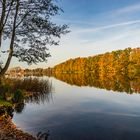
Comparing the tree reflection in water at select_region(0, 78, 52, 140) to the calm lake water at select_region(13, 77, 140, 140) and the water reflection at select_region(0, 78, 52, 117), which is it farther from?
the calm lake water at select_region(13, 77, 140, 140)

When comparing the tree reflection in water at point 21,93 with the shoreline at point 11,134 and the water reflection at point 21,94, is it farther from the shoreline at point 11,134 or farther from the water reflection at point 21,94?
the shoreline at point 11,134

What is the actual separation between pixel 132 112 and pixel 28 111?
10.8m

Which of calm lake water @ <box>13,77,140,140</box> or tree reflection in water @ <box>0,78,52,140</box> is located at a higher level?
tree reflection in water @ <box>0,78,52,140</box>

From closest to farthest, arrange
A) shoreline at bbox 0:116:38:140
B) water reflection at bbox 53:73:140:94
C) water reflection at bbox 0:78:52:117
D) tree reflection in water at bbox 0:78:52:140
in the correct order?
shoreline at bbox 0:116:38:140, water reflection at bbox 0:78:52:117, tree reflection in water at bbox 0:78:52:140, water reflection at bbox 53:73:140:94

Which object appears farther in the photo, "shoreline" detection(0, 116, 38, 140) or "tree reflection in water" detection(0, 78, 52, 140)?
"tree reflection in water" detection(0, 78, 52, 140)

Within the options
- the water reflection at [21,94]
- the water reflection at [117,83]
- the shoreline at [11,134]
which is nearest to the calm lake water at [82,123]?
the water reflection at [21,94]

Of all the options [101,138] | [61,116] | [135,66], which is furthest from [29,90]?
[135,66]

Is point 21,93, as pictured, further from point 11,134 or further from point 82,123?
point 11,134

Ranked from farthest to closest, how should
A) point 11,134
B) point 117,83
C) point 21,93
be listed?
point 117,83, point 21,93, point 11,134

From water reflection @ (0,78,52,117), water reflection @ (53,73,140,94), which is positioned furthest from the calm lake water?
water reflection @ (53,73,140,94)

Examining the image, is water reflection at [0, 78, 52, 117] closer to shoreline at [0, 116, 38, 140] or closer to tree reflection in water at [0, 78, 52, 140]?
tree reflection in water at [0, 78, 52, 140]

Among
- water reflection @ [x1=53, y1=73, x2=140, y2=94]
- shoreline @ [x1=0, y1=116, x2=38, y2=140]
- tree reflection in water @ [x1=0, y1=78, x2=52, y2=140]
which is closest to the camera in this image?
shoreline @ [x1=0, y1=116, x2=38, y2=140]

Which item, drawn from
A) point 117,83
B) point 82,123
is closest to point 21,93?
point 82,123

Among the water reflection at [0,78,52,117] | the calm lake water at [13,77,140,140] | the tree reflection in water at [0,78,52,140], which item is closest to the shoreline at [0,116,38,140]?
the calm lake water at [13,77,140,140]
